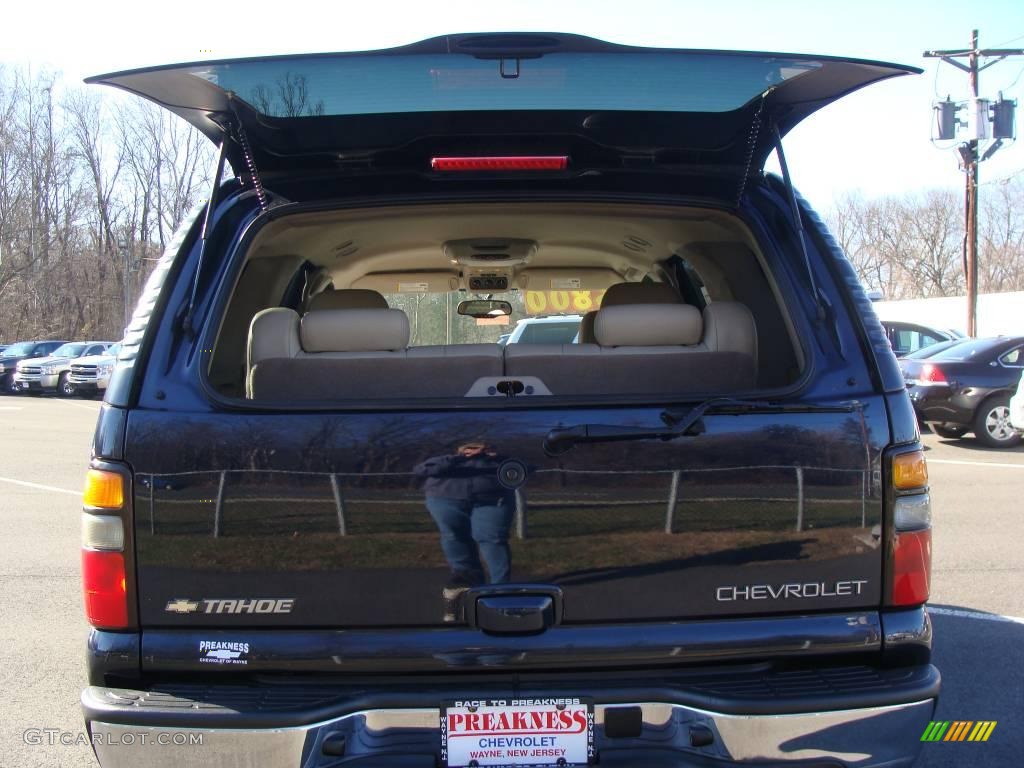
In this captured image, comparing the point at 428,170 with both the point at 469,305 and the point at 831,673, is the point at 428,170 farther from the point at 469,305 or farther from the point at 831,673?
the point at 469,305

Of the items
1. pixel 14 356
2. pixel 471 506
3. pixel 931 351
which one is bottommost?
pixel 14 356

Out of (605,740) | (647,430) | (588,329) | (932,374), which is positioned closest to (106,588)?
(605,740)

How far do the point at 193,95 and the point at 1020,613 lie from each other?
4751 mm

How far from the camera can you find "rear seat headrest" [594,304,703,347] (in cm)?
279

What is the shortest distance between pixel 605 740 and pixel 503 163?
4.98ft

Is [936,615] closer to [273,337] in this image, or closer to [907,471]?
[907,471]

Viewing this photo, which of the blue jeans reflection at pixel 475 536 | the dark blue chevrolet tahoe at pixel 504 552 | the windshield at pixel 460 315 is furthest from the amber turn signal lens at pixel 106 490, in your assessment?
the windshield at pixel 460 315

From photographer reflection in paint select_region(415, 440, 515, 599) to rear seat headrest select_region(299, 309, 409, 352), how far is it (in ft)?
2.66

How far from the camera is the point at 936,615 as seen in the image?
4.82m

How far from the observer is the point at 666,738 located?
201 centimetres

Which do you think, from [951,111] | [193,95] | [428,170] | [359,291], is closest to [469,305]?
[359,291]

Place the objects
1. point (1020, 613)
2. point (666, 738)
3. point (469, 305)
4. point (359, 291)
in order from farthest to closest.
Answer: point (469, 305), point (1020, 613), point (359, 291), point (666, 738)

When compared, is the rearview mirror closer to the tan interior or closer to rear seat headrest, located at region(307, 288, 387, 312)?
the tan interior

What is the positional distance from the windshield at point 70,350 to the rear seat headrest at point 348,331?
29549 mm
